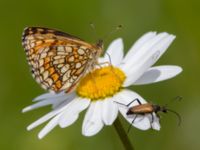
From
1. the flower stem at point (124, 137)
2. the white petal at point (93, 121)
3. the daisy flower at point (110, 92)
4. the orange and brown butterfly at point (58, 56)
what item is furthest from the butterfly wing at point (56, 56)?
the flower stem at point (124, 137)

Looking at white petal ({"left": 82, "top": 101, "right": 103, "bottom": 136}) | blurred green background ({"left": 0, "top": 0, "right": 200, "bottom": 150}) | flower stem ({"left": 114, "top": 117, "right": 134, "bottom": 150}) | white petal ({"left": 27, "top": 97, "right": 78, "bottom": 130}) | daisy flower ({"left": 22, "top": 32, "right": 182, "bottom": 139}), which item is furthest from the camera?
blurred green background ({"left": 0, "top": 0, "right": 200, "bottom": 150})

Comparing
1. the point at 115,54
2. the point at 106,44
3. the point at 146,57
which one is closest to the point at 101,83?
the point at 146,57

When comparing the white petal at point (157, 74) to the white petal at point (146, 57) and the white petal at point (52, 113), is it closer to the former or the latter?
the white petal at point (146, 57)

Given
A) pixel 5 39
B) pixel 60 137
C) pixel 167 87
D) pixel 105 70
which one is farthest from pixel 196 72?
pixel 5 39

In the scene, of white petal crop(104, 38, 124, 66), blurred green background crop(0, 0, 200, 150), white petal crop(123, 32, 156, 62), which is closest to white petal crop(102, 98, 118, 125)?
white petal crop(123, 32, 156, 62)

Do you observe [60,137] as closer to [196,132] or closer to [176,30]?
[196,132]

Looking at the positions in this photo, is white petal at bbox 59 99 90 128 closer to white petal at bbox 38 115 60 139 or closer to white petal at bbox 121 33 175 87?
white petal at bbox 38 115 60 139
